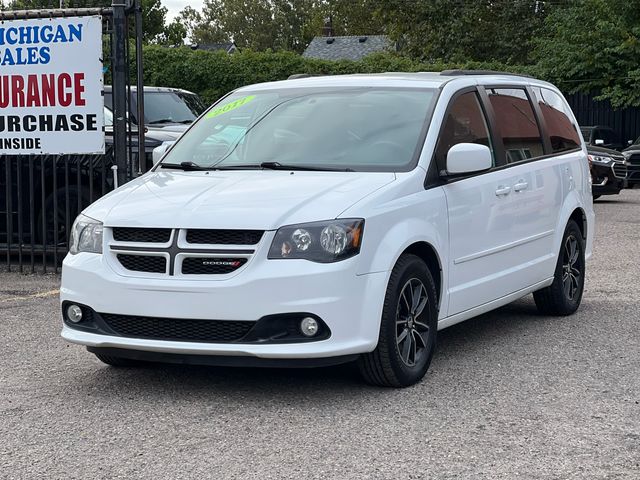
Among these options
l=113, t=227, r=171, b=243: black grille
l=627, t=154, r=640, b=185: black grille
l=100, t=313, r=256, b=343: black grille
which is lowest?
l=627, t=154, r=640, b=185: black grille

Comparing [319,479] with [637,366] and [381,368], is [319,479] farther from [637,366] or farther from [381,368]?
[637,366]

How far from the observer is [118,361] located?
681 centimetres

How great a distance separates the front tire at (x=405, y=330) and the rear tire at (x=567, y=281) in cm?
227

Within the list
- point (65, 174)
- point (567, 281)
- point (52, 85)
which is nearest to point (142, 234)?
point (567, 281)

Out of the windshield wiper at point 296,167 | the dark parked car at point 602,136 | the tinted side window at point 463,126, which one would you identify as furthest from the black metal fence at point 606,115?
the windshield wiper at point 296,167

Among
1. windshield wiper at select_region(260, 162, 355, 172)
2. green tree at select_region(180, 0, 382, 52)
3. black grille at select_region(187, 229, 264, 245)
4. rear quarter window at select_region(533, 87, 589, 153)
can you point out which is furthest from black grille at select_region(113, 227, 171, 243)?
green tree at select_region(180, 0, 382, 52)

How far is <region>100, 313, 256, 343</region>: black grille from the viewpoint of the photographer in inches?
229

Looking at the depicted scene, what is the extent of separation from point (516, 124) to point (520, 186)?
0.58 meters

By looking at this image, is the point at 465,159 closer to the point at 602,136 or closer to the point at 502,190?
the point at 502,190

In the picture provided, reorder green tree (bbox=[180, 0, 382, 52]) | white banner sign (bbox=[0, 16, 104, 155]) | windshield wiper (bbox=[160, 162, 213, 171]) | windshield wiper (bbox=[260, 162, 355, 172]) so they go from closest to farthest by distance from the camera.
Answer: windshield wiper (bbox=[260, 162, 355, 172])
windshield wiper (bbox=[160, 162, 213, 171])
white banner sign (bbox=[0, 16, 104, 155])
green tree (bbox=[180, 0, 382, 52])

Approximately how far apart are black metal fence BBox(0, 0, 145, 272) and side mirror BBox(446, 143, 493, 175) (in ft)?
14.8

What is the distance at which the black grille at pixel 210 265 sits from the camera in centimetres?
581

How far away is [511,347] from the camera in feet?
24.8

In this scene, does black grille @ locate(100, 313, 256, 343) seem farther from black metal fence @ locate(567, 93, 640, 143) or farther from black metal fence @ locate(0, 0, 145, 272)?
black metal fence @ locate(567, 93, 640, 143)
